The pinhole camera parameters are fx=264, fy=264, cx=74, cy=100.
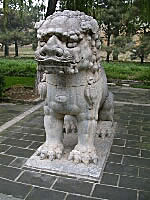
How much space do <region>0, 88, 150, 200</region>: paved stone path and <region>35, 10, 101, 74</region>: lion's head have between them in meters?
1.25

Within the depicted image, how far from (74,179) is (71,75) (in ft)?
3.85

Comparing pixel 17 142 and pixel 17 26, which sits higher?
pixel 17 26

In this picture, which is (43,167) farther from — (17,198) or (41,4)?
(41,4)

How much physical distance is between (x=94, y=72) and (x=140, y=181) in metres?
1.35

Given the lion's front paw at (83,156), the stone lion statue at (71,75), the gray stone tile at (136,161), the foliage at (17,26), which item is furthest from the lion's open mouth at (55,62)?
the foliage at (17,26)

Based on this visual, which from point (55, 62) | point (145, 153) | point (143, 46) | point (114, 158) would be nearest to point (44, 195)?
point (114, 158)

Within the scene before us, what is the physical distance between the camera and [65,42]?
2594 millimetres

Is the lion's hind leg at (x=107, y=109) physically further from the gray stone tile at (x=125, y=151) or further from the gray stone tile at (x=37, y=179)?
the gray stone tile at (x=37, y=179)

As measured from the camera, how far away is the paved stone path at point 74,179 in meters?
2.73

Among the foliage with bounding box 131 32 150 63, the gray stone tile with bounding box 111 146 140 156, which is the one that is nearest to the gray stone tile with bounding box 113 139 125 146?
the gray stone tile with bounding box 111 146 140 156

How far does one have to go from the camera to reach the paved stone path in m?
2.73

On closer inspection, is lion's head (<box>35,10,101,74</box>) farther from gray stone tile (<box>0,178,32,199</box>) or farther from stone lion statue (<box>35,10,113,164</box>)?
gray stone tile (<box>0,178,32,199</box>)

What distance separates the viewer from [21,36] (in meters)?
20.1

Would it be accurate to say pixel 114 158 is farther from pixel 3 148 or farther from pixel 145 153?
pixel 3 148
